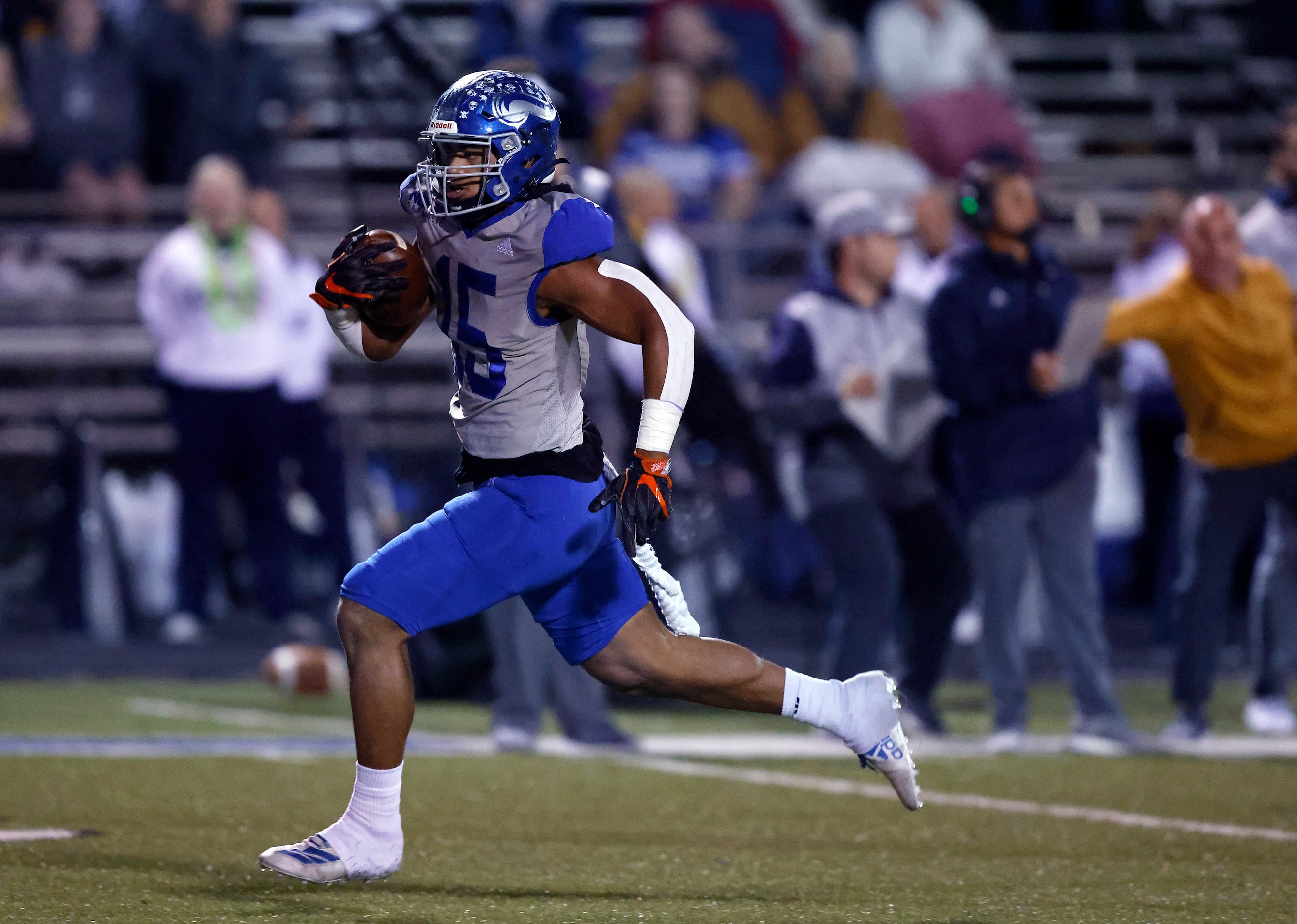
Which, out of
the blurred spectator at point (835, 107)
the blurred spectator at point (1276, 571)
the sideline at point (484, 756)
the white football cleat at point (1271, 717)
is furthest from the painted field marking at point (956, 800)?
the blurred spectator at point (835, 107)

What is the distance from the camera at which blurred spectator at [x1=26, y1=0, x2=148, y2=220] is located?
40.4ft

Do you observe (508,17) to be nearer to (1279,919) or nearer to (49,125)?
(49,125)

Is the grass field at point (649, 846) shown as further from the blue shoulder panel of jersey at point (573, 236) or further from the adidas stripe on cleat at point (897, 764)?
the blue shoulder panel of jersey at point (573, 236)

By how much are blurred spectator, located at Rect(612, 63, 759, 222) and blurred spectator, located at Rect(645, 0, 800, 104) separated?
1.14 meters

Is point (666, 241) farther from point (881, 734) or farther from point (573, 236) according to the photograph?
point (573, 236)

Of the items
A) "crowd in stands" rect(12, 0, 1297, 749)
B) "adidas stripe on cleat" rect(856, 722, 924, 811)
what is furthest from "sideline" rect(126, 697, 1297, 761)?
"adidas stripe on cleat" rect(856, 722, 924, 811)

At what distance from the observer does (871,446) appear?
831cm

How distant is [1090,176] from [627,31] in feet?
12.3

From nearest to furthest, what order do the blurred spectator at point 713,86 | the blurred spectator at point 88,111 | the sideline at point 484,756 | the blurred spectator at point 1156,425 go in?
the sideline at point 484,756 → the blurred spectator at point 1156,425 → the blurred spectator at point 88,111 → the blurred spectator at point 713,86

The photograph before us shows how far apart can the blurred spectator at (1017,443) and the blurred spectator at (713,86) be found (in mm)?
5529

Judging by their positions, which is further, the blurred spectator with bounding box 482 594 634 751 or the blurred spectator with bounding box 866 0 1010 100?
the blurred spectator with bounding box 866 0 1010 100

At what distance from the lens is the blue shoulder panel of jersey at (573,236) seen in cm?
476

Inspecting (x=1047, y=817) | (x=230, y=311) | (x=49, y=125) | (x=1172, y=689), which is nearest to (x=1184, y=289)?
(x=1172, y=689)

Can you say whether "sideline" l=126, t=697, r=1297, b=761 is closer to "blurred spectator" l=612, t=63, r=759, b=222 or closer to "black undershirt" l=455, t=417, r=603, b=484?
"black undershirt" l=455, t=417, r=603, b=484
